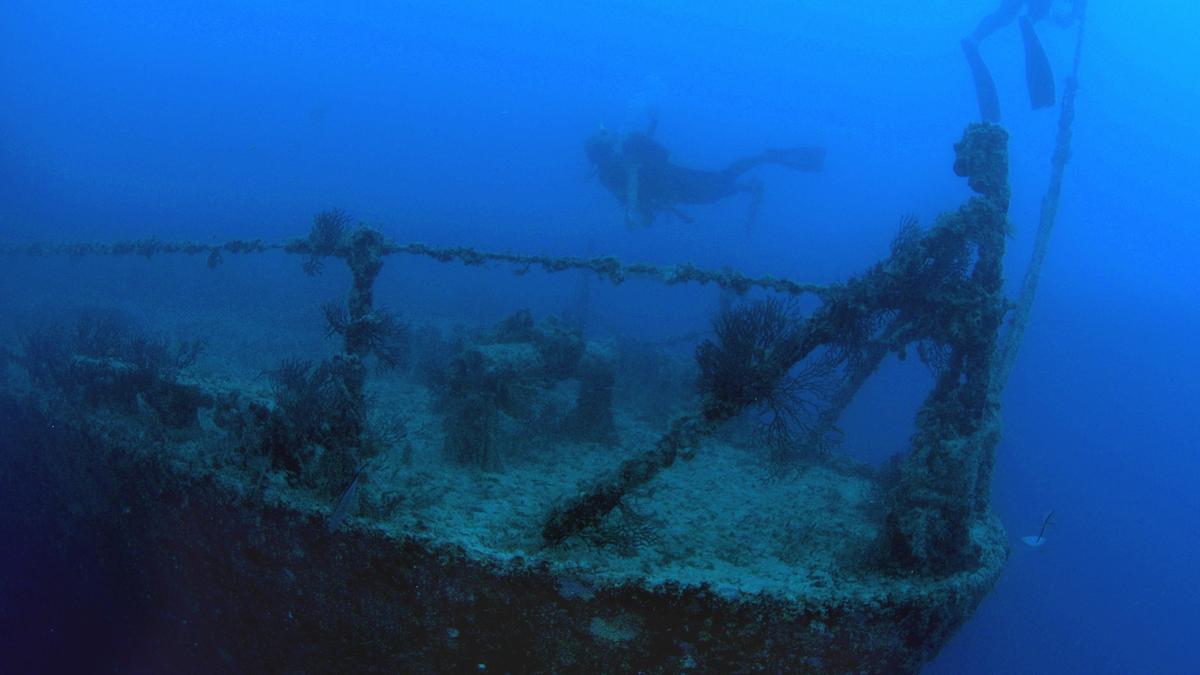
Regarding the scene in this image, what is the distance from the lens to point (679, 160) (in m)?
19.0

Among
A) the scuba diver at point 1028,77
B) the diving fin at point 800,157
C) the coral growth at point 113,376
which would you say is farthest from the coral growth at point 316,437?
the diving fin at point 800,157

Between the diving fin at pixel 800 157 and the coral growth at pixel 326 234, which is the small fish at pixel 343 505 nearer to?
the coral growth at pixel 326 234

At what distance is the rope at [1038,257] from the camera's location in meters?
7.75

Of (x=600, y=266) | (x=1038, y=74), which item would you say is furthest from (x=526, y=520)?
(x=1038, y=74)

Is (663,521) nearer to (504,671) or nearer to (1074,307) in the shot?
(504,671)

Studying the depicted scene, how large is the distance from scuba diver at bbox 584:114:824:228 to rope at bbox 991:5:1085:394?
20.5 ft

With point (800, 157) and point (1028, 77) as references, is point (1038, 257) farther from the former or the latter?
point (800, 157)

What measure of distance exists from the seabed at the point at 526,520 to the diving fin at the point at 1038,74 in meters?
8.51

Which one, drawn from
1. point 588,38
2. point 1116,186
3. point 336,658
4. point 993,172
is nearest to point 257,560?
point 336,658

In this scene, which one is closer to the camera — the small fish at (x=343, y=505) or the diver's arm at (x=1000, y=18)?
the small fish at (x=343, y=505)

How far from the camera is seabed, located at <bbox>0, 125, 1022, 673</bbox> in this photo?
4152 millimetres

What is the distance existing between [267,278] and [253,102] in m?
144

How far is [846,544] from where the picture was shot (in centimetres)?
519

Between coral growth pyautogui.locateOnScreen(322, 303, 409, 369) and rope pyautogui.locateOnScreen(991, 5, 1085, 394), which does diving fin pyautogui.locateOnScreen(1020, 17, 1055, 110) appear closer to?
rope pyautogui.locateOnScreen(991, 5, 1085, 394)
